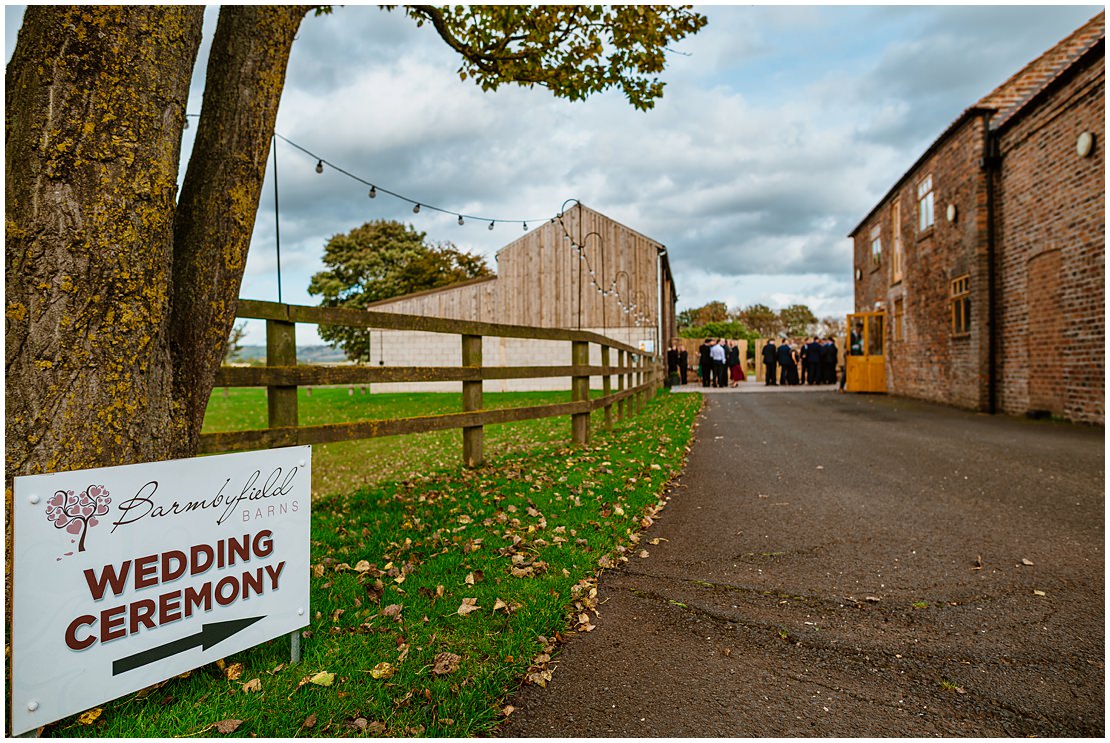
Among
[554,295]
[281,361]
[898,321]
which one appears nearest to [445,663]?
[281,361]

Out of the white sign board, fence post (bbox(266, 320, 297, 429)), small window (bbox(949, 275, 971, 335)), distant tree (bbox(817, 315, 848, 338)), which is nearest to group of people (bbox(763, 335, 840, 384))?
small window (bbox(949, 275, 971, 335))

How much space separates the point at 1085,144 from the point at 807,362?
18.7 meters

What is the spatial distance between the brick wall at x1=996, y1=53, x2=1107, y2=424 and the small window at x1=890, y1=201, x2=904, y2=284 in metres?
6.70

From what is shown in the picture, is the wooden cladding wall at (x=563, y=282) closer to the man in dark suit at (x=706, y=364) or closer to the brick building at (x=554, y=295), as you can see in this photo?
the brick building at (x=554, y=295)

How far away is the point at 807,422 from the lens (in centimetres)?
1202

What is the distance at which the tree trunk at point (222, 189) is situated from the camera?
2.69 metres

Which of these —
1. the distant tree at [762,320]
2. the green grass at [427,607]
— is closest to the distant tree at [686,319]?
the distant tree at [762,320]

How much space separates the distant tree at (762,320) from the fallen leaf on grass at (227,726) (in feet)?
185

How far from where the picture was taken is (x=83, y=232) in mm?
Answer: 2238

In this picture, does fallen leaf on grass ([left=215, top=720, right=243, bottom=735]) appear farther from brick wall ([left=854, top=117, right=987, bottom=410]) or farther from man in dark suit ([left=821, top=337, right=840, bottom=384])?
man in dark suit ([left=821, top=337, right=840, bottom=384])

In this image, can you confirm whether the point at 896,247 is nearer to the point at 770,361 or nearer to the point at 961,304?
the point at 961,304

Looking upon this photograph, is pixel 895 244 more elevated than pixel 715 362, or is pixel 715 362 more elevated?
pixel 895 244

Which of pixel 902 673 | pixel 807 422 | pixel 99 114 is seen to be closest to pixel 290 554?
pixel 99 114

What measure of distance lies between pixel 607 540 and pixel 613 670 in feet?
5.10
